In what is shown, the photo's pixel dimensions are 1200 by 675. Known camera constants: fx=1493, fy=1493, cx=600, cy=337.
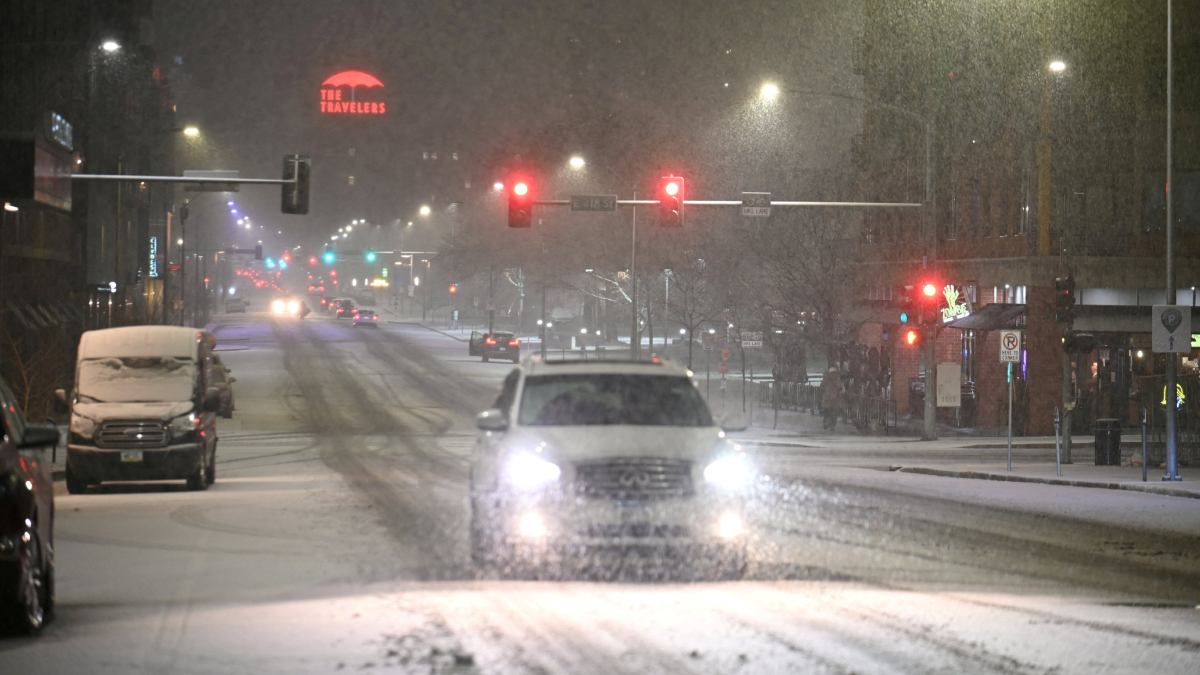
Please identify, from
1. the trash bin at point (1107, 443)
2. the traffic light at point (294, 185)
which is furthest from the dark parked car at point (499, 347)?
the trash bin at point (1107, 443)

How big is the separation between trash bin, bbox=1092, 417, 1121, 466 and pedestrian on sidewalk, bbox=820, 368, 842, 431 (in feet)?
42.7

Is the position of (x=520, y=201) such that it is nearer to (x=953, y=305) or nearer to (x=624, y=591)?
(x=953, y=305)

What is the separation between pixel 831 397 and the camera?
45.1 metres

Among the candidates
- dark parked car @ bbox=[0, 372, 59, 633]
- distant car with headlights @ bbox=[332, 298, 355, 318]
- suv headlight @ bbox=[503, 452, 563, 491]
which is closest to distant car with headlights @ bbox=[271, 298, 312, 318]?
distant car with headlights @ bbox=[332, 298, 355, 318]

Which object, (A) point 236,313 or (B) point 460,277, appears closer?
(B) point 460,277

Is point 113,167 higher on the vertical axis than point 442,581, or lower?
higher

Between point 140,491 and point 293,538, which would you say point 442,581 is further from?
point 140,491

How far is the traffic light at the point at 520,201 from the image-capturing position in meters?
37.6

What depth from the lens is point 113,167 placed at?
6544 centimetres

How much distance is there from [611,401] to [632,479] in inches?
64.7

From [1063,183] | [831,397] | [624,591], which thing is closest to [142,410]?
[624,591]

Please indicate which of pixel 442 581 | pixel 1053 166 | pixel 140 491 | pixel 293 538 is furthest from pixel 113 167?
pixel 442 581

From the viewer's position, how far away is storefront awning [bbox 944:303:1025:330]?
150ft

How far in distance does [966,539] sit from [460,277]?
92861 millimetres
